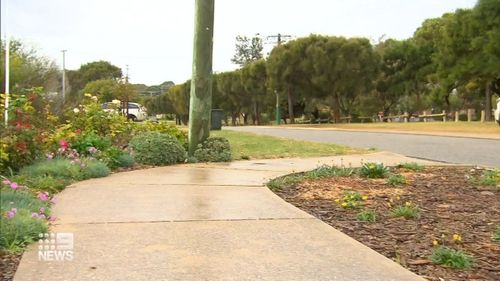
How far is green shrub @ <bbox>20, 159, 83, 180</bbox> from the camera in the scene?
6.89m

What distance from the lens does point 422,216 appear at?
17.3 ft

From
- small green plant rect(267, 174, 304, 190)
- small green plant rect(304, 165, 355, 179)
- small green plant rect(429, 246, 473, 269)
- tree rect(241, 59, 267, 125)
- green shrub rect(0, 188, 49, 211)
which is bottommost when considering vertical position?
small green plant rect(429, 246, 473, 269)

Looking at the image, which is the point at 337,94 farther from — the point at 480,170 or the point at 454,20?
the point at 480,170

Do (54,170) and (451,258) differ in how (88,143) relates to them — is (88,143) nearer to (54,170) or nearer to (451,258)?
(54,170)

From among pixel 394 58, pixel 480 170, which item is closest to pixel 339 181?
pixel 480 170

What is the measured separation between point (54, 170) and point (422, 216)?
4662 millimetres

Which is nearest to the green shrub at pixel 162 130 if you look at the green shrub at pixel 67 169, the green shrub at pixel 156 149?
the green shrub at pixel 156 149

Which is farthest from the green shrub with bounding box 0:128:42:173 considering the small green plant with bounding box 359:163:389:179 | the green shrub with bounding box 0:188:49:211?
the small green plant with bounding box 359:163:389:179

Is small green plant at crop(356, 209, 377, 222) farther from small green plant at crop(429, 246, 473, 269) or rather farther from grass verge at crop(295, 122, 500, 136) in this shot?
grass verge at crop(295, 122, 500, 136)

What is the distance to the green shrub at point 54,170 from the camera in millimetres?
6886

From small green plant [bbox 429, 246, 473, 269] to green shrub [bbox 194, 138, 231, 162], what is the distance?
654cm

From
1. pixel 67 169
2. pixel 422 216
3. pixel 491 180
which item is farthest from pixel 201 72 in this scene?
pixel 422 216

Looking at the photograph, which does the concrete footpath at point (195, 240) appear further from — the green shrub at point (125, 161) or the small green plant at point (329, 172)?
the green shrub at point (125, 161)

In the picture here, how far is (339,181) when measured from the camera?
7.45 metres
